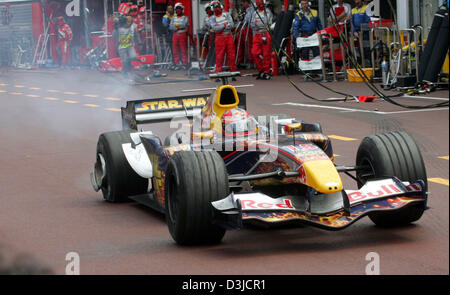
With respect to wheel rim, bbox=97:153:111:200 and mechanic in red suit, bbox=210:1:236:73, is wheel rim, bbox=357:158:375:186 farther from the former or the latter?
mechanic in red suit, bbox=210:1:236:73

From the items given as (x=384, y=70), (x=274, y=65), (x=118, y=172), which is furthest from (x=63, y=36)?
(x=274, y=65)

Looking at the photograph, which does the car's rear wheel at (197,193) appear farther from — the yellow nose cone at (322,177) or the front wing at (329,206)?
the yellow nose cone at (322,177)

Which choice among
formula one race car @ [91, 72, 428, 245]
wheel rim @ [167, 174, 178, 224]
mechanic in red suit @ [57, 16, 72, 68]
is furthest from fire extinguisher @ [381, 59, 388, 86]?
wheel rim @ [167, 174, 178, 224]

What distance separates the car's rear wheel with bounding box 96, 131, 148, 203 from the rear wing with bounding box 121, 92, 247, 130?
0.41 metres

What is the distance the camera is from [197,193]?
5.69 m

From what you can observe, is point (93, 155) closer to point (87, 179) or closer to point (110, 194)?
point (87, 179)

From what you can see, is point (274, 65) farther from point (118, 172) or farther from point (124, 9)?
point (118, 172)

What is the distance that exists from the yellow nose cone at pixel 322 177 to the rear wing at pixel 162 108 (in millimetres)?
2729

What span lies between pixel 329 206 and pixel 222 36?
665 inches

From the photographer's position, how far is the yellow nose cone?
5723mm

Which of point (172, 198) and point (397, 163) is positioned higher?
point (397, 163)

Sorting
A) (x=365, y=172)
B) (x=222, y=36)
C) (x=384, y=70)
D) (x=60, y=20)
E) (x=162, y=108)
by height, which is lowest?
(x=365, y=172)

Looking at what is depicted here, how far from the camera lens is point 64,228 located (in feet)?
22.9

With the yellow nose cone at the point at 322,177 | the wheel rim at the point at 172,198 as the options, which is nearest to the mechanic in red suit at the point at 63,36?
the wheel rim at the point at 172,198
